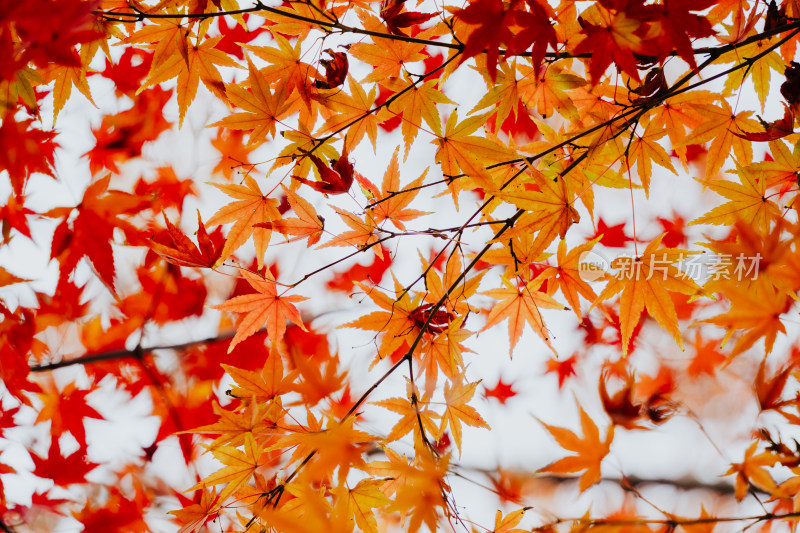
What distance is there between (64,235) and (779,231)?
144 centimetres

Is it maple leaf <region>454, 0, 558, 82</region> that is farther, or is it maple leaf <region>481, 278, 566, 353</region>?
maple leaf <region>481, 278, 566, 353</region>

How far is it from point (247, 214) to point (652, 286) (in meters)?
0.70

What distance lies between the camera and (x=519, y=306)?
0.87 metres

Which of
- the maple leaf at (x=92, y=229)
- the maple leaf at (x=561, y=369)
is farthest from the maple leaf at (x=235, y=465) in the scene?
the maple leaf at (x=561, y=369)

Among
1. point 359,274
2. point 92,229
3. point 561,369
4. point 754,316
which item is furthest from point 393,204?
point 561,369

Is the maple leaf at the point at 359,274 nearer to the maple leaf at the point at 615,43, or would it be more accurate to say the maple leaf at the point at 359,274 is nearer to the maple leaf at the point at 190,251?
the maple leaf at the point at 190,251

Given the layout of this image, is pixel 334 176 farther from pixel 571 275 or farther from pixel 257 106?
pixel 571 275

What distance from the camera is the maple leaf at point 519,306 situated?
84cm

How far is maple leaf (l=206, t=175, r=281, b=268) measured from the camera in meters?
0.79

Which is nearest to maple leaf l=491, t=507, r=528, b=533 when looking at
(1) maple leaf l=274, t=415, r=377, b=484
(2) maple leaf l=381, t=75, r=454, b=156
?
(1) maple leaf l=274, t=415, r=377, b=484

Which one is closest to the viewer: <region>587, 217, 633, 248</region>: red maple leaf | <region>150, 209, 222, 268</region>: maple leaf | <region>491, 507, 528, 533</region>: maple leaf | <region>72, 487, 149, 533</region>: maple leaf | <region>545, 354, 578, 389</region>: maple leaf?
<region>150, 209, 222, 268</region>: maple leaf

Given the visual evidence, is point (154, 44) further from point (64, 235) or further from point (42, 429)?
point (42, 429)

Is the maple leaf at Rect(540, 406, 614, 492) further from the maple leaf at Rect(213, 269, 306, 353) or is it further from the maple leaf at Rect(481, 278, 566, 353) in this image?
the maple leaf at Rect(213, 269, 306, 353)

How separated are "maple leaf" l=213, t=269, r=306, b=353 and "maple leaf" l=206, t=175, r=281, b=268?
38mm
